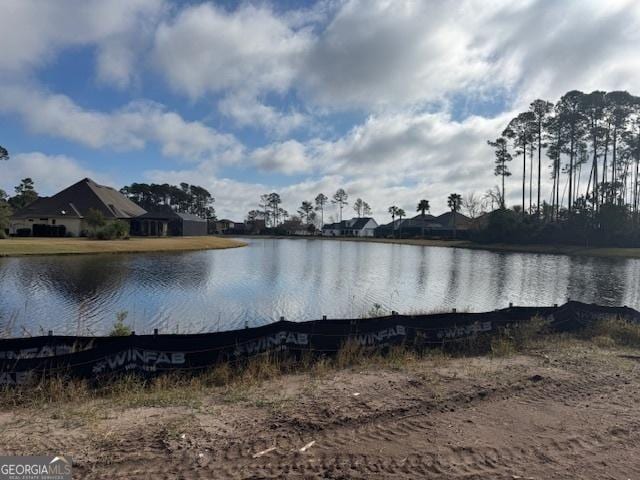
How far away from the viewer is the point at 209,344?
7.09 m

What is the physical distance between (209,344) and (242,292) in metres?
11.6

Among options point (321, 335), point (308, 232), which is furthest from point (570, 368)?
point (308, 232)

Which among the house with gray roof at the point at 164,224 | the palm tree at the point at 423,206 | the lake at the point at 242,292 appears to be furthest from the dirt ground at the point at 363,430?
the palm tree at the point at 423,206

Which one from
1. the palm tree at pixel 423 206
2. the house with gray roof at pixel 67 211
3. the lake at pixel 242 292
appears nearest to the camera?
the lake at pixel 242 292

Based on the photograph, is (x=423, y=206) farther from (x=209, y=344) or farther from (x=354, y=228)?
(x=209, y=344)

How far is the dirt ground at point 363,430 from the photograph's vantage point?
3.90 meters

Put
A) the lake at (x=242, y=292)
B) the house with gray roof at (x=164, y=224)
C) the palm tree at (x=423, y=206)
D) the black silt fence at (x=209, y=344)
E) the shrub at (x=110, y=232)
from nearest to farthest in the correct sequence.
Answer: the black silt fence at (x=209, y=344)
the lake at (x=242, y=292)
the shrub at (x=110, y=232)
the house with gray roof at (x=164, y=224)
the palm tree at (x=423, y=206)

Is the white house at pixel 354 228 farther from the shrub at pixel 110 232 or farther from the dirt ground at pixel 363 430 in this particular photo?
the dirt ground at pixel 363 430

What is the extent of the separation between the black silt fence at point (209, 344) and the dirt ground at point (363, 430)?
909mm

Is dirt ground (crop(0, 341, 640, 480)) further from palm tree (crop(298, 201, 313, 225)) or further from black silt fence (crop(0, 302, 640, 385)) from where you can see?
palm tree (crop(298, 201, 313, 225))

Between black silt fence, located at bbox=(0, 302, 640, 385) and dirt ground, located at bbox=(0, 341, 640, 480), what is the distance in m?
0.91

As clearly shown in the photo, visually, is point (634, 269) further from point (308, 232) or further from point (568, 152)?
point (308, 232)

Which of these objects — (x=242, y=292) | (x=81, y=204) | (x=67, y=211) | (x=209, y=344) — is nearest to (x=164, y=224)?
(x=81, y=204)

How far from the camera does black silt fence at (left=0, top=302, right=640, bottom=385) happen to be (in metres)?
6.25
